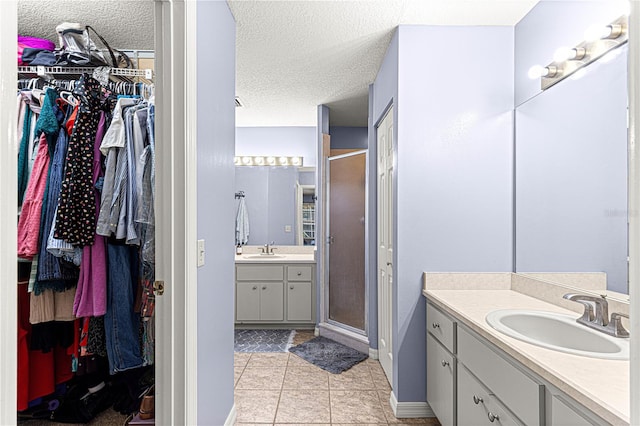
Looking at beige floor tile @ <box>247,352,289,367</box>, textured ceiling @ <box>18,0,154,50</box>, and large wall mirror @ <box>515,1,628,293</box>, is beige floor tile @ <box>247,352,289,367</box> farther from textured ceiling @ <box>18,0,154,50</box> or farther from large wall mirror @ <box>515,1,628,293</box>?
textured ceiling @ <box>18,0,154,50</box>

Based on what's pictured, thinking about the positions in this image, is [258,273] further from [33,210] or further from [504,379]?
[504,379]

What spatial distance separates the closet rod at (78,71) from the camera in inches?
78.2

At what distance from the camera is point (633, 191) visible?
22.0 inches

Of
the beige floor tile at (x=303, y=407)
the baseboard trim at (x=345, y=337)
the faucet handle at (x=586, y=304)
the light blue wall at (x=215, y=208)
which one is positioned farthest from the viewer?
the baseboard trim at (x=345, y=337)

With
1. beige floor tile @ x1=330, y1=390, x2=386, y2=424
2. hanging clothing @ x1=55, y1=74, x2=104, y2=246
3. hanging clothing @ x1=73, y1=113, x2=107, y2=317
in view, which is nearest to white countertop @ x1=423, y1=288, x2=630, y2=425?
beige floor tile @ x1=330, y1=390, x2=386, y2=424

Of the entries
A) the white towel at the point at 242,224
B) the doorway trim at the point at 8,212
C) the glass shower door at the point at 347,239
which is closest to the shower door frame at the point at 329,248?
the glass shower door at the point at 347,239

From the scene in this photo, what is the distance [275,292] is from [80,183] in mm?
2668

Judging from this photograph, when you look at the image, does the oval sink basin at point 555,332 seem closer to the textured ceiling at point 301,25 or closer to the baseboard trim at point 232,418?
the baseboard trim at point 232,418

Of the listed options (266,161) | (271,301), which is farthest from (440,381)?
(266,161)

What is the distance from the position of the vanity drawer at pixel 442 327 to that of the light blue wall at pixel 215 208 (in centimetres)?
121

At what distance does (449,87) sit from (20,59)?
8.13 feet

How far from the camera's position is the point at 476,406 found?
5.19ft

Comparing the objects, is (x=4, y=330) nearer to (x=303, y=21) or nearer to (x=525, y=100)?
(x=303, y=21)

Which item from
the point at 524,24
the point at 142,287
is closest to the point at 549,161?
the point at 524,24
